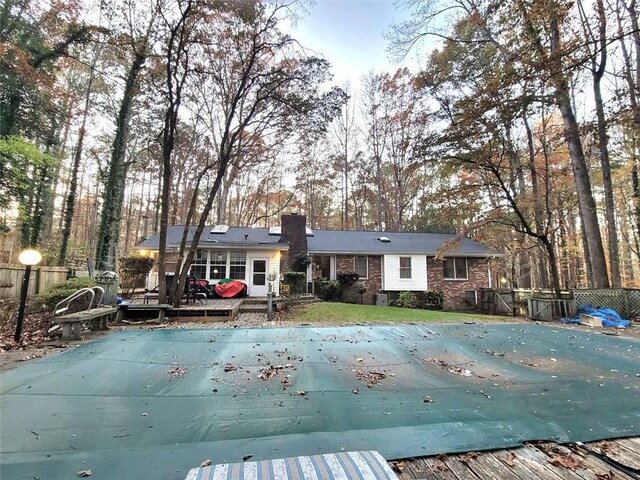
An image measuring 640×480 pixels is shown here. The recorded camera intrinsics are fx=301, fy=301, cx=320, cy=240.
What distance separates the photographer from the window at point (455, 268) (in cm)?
1627

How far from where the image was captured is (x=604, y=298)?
10.1 meters

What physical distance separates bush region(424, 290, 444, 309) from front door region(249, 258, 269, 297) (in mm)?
8141

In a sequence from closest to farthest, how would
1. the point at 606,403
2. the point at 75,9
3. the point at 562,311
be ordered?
the point at 606,403 < the point at 562,311 < the point at 75,9

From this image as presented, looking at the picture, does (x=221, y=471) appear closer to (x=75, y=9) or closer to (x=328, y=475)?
(x=328, y=475)

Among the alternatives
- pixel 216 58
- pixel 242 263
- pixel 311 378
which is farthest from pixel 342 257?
pixel 311 378

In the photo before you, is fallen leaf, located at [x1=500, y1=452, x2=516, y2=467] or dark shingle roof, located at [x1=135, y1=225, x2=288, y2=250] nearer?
fallen leaf, located at [x1=500, y1=452, x2=516, y2=467]

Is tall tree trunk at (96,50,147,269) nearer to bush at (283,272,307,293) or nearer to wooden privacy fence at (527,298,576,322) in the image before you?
bush at (283,272,307,293)

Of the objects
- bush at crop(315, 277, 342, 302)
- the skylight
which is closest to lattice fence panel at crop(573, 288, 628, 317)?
bush at crop(315, 277, 342, 302)

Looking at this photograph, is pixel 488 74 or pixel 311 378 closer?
pixel 311 378

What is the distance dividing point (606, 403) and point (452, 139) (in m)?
8.90

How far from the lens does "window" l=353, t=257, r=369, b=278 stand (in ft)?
52.6

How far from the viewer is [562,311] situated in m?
9.96

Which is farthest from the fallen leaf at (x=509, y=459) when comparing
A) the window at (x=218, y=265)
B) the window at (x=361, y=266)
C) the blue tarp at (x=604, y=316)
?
the window at (x=361, y=266)

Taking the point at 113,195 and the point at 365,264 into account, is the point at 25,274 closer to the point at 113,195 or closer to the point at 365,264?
the point at 113,195
